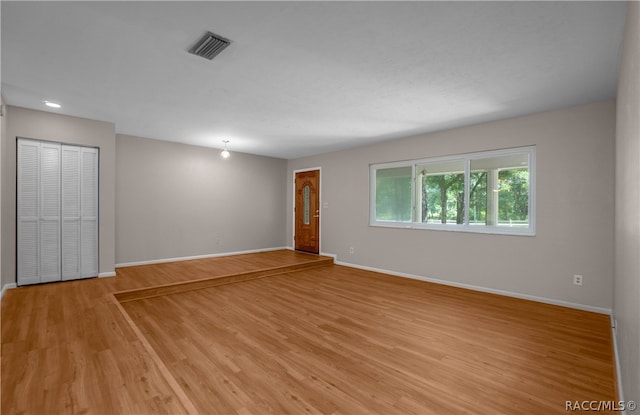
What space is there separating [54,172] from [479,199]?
650 cm

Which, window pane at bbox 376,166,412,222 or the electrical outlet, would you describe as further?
window pane at bbox 376,166,412,222

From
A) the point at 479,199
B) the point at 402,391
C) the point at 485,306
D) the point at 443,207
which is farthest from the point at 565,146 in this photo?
the point at 402,391

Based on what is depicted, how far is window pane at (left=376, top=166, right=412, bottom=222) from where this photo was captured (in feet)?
18.8

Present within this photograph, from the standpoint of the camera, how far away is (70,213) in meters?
4.51

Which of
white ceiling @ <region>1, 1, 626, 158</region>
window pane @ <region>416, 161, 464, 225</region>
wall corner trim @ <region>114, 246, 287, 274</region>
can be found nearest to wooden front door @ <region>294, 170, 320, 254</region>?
wall corner trim @ <region>114, 246, 287, 274</region>

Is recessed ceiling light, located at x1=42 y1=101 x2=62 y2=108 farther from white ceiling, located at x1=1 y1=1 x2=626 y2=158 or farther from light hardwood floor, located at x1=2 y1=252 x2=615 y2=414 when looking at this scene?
light hardwood floor, located at x1=2 y1=252 x2=615 y2=414

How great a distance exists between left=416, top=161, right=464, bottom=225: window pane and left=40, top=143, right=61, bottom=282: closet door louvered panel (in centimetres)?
586

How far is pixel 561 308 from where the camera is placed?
3795 mm

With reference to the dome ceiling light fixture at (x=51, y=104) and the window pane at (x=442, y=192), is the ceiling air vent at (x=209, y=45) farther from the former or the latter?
the window pane at (x=442, y=192)

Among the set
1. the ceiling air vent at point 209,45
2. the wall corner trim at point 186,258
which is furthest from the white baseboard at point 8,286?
the ceiling air vent at point 209,45

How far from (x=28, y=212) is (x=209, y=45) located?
3920 millimetres

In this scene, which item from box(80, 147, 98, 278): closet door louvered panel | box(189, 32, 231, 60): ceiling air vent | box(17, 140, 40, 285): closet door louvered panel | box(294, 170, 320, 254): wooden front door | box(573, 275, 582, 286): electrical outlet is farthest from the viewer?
box(294, 170, 320, 254): wooden front door

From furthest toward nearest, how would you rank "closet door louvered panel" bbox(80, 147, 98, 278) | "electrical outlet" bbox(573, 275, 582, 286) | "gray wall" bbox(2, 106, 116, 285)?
"closet door louvered panel" bbox(80, 147, 98, 278)
"gray wall" bbox(2, 106, 116, 285)
"electrical outlet" bbox(573, 275, 582, 286)

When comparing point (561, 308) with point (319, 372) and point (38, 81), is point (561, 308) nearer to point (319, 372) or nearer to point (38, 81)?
point (319, 372)
